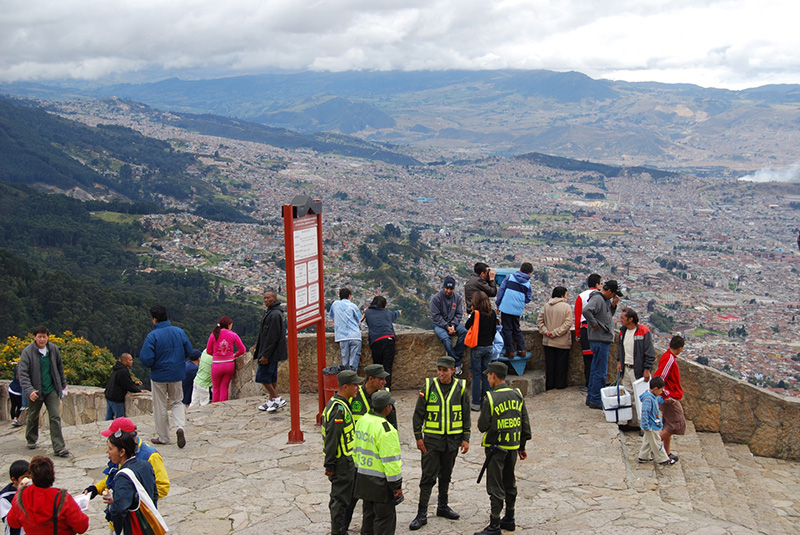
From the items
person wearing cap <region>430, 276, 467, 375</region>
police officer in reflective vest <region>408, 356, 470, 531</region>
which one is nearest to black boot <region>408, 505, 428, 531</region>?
police officer in reflective vest <region>408, 356, 470, 531</region>

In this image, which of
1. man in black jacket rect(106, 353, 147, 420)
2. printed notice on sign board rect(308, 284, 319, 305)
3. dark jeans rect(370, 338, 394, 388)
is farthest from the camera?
dark jeans rect(370, 338, 394, 388)

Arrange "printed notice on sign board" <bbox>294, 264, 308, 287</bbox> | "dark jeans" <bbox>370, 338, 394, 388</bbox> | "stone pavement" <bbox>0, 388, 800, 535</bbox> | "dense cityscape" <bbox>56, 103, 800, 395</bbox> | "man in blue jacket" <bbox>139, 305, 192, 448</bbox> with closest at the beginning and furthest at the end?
"stone pavement" <bbox>0, 388, 800, 535</bbox> → "man in blue jacket" <bbox>139, 305, 192, 448</bbox> → "printed notice on sign board" <bbox>294, 264, 308, 287</bbox> → "dark jeans" <bbox>370, 338, 394, 388</bbox> → "dense cityscape" <bbox>56, 103, 800, 395</bbox>

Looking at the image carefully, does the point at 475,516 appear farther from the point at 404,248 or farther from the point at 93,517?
the point at 404,248

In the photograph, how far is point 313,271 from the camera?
822 cm

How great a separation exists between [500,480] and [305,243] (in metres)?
3.60

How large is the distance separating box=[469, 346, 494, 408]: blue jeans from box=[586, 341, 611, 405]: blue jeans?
123 cm

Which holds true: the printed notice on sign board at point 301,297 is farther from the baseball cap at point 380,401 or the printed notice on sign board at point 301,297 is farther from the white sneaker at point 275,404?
the baseball cap at point 380,401

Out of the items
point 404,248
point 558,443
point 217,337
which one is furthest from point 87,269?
point 558,443

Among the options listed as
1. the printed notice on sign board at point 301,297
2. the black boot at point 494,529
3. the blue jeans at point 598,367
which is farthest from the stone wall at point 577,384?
the black boot at point 494,529

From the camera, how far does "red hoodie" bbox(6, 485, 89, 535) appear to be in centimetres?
425

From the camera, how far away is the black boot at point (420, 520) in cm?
555

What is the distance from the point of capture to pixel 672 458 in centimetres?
748

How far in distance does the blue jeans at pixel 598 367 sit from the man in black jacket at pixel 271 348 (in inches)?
147

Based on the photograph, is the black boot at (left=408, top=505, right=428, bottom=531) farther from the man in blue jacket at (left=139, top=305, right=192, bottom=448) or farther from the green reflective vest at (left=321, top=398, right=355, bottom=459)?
the man in blue jacket at (left=139, top=305, right=192, bottom=448)
